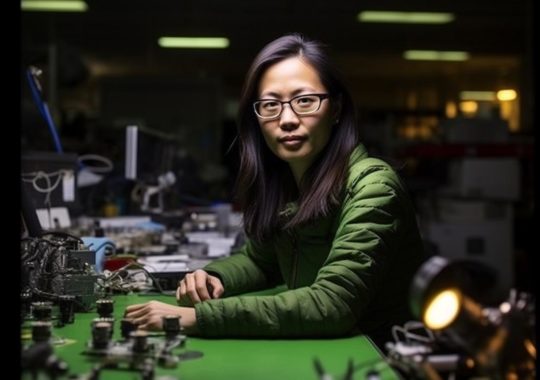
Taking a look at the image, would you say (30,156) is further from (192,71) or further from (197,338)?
(192,71)

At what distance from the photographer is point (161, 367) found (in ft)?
Answer: 3.64

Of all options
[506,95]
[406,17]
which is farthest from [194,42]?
[506,95]

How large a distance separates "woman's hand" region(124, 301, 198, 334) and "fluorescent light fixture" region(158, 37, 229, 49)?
22.8 ft

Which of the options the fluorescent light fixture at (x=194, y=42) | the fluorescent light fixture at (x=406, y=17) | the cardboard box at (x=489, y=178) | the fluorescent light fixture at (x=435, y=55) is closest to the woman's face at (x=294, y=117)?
the cardboard box at (x=489, y=178)

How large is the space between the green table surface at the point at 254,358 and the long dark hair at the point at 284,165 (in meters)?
0.36

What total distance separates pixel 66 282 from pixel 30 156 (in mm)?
1062

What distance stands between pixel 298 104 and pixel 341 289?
1.41ft

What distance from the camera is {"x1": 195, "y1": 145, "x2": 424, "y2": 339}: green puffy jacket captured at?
4.39ft

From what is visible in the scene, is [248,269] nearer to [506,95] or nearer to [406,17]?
[406,17]

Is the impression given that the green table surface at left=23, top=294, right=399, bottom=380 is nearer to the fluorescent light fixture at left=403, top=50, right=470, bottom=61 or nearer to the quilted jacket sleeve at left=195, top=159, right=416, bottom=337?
the quilted jacket sleeve at left=195, top=159, right=416, bottom=337

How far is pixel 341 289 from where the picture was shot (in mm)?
1378

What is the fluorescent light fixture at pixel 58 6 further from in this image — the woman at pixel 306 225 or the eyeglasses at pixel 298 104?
the eyeglasses at pixel 298 104

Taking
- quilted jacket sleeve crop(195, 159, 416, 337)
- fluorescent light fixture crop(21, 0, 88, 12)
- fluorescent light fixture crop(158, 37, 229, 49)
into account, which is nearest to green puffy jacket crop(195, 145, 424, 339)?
quilted jacket sleeve crop(195, 159, 416, 337)

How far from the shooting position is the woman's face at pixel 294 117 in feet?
5.17
